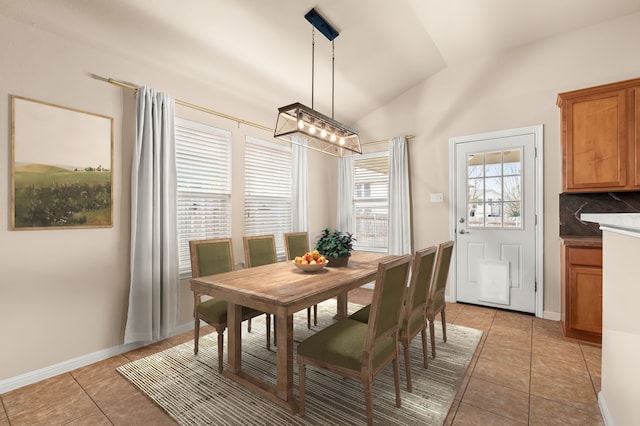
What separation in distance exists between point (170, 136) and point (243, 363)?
7.26ft

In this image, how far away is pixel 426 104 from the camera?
4.36 m

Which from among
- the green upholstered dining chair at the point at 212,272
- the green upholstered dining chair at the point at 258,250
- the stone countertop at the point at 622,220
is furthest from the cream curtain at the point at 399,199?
the stone countertop at the point at 622,220

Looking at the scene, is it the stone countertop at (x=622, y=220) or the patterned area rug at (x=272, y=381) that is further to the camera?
the patterned area rug at (x=272, y=381)

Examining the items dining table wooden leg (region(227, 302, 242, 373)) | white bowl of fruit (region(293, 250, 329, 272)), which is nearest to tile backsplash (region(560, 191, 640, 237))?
white bowl of fruit (region(293, 250, 329, 272))

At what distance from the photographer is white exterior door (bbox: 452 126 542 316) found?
3621 millimetres

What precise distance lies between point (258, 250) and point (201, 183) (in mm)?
990

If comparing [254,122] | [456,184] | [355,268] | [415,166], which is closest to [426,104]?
[415,166]

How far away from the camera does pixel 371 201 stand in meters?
4.95

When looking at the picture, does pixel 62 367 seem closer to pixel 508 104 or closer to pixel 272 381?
pixel 272 381

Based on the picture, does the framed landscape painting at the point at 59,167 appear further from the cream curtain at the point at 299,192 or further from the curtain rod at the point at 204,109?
the cream curtain at the point at 299,192

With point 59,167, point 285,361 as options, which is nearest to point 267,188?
point 59,167

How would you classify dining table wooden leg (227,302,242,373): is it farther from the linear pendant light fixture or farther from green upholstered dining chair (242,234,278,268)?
the linear pendant light fixture

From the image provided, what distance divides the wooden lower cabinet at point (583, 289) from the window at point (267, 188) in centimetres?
325

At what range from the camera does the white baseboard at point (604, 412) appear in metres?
A: 1.68
